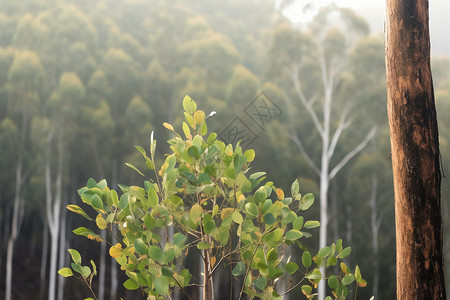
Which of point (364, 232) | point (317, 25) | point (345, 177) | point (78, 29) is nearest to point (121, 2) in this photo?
point (78, 29)

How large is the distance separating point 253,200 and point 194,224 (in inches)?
4.8

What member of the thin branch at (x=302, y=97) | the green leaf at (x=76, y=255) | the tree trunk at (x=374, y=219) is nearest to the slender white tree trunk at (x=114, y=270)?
the thin branch at (x=302, y=97)

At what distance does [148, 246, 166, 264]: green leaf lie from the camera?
86 cm

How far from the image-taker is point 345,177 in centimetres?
859

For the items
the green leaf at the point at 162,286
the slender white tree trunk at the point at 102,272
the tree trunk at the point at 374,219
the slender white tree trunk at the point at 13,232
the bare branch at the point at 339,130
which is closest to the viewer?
the green leaf at the point at 162,286

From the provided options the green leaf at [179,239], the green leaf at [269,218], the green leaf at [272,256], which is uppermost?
the green leaf at [269,218]

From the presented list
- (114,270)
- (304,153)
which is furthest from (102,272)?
(304,153)

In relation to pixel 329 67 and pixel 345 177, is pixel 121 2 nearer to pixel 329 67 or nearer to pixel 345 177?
pixel 329 67

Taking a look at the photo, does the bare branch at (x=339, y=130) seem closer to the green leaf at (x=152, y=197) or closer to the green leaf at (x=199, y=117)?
the green leaf at (x=199, y=117)

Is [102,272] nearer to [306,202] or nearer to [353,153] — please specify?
[353,153]

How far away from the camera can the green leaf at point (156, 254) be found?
0.86 m

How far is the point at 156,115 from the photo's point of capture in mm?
8430

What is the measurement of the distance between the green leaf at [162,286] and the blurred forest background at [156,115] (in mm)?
6602

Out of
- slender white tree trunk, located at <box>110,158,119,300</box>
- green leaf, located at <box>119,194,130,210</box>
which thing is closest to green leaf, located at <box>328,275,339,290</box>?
green leaf, located at <box>119,194,130,210</box>
